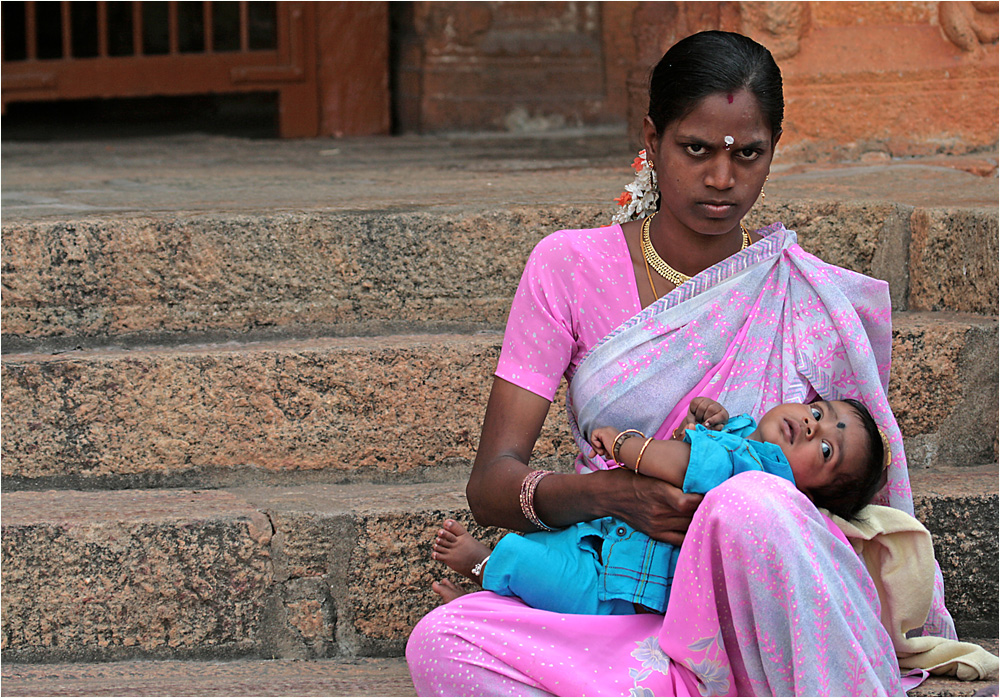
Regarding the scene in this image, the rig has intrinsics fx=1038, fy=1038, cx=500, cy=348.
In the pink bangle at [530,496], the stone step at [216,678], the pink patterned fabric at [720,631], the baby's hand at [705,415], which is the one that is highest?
the baby's hand at [705,415]

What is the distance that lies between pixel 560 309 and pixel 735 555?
60cm

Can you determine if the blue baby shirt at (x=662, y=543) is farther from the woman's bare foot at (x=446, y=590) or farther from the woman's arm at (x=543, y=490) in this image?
the woman's bare foot at (x=446, y=590)

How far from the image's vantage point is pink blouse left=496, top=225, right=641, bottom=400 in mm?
2012

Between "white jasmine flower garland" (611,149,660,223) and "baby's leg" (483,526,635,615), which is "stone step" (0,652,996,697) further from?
"white jasmine flower garland" (611,149,660,223)

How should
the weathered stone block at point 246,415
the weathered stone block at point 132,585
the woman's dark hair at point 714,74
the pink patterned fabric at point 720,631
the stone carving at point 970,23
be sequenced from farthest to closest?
1. the stone carving at point 970,23
2. the weathered stone block at point 246,415
3. the weathered stone block at point 132,585
4. the woman's dark hair at point 714,74
5. the pink patterned fabric at point 720,631

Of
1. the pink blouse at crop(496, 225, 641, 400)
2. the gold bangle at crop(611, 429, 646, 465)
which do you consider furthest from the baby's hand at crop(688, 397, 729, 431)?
the pink blouse at crop(496, 225, 641, 400)

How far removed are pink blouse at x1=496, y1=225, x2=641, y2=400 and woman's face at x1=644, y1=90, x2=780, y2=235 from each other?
191mm

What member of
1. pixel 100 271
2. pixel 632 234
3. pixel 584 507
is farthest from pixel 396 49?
pixel 584 507

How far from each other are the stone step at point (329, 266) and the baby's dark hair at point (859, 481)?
1.10 meters

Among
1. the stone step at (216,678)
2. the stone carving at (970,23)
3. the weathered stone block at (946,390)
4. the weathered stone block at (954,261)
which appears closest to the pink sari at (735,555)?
the stone step at (216,678)

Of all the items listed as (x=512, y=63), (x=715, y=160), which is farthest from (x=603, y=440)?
(x=512, y=63)

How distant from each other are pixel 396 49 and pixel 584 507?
4.77 metres

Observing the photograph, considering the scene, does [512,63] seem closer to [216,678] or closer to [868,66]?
[868,66]

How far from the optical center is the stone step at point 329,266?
2.80 meters
